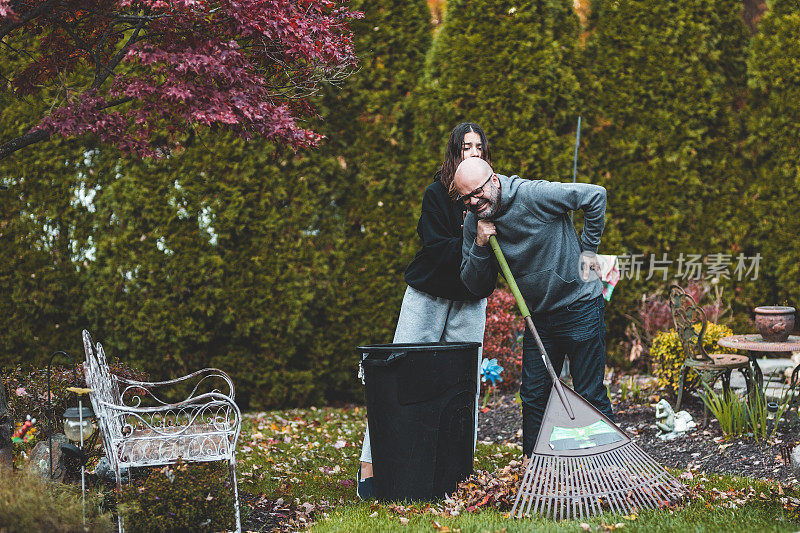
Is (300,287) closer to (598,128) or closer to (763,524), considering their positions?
(598,128)

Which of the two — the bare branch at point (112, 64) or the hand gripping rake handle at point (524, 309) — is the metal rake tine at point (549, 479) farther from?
the bare branch at point (112, 64)

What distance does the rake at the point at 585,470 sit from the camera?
2.88 metres

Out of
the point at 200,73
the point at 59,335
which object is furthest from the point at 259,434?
the point at 200,73

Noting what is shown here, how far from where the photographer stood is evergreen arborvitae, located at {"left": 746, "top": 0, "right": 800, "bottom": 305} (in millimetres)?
6371

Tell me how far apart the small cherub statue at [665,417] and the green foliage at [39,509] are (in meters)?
3.40

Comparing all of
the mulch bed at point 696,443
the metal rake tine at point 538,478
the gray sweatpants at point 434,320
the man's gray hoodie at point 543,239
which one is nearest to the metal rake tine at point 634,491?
the metal rake tine at point 538,478

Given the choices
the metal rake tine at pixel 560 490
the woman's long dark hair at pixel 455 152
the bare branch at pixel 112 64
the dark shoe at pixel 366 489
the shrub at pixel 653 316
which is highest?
the bare branch at pixel 112 64

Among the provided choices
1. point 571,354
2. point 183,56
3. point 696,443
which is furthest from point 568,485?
point 183,56

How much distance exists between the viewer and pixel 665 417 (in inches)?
189

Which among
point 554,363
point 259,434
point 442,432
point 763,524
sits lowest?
point 259,434

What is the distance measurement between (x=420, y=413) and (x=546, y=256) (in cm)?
89

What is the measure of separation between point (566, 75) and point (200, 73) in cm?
417

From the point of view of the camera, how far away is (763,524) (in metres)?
2.77

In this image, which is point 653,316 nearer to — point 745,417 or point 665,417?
point 665,417
